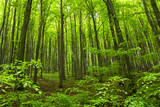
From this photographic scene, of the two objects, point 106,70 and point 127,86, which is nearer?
point 127,86

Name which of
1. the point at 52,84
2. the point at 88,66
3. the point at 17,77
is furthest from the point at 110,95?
the point at 52,84

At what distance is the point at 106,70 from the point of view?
4895 millimetres

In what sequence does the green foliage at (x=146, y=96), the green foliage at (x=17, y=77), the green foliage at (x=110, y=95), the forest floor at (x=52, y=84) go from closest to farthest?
the green foliage at (x=17, y=77)
the green foliage at (x=146, y=96)
the green foliage at (x=110, y=95)
the forest floor at (x=52, y=84)

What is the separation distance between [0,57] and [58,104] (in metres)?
12.5

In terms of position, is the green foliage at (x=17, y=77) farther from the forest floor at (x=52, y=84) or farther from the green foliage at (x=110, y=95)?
the forest floor at (x=52, y=84)

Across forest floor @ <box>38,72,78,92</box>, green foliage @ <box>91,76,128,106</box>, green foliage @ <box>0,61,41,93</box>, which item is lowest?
forest floor @ <box>38,72,78,92</box>

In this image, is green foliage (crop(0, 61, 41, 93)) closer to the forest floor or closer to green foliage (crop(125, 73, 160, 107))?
green foliage (crop(125, 73, 160, 107))

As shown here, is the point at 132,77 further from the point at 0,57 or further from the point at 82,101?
the point at 0,57

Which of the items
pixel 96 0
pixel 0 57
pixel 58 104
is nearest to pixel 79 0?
pixel 96 0

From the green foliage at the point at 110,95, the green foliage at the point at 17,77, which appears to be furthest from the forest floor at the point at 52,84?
the green foliage at the point at 17,77

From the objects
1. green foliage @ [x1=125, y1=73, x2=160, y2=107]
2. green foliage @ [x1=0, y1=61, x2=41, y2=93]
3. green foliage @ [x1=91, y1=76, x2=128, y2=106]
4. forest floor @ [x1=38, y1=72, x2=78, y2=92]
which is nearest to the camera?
green foliage @ [x1=0, y1=61, x2=41, y2=93]

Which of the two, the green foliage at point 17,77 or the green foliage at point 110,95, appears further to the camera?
the green foliage at point 110,95

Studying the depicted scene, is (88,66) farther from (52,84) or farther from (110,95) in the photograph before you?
(52,84)

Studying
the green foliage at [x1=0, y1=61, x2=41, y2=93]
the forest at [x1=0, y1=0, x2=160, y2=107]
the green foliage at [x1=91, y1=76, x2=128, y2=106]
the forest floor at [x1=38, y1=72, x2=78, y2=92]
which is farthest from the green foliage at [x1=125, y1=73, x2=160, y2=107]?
the forest floor at [x1=38, y1=72, x2=78, y2=92]
